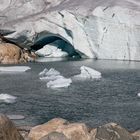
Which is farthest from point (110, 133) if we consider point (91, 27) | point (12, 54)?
point (12, 54)

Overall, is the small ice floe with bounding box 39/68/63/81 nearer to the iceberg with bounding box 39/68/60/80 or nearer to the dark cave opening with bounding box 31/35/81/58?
the iceberg with bounding box 39/68/60/80

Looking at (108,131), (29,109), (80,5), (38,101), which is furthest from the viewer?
(80,5)

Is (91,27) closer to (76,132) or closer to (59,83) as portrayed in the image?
(59,83)

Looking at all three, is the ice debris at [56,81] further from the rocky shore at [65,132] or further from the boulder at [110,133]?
the boulder at [110,133]

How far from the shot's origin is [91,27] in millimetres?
27812

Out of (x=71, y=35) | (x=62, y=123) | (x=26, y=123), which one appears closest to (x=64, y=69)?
(x=71, y=35)

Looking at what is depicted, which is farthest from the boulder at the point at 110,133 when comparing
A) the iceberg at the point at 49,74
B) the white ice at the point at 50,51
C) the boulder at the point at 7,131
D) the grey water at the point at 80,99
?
the white ice at the point at 50,51

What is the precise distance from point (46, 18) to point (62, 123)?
19.1m

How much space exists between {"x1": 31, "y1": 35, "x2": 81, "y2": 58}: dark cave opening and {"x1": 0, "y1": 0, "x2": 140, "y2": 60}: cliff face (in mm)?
1373

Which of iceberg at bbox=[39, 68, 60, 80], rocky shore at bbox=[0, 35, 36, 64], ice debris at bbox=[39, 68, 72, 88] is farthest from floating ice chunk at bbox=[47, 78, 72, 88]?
rocky shore at bbox=[0, 35, 36, 64]

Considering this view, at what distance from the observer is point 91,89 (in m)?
17.9

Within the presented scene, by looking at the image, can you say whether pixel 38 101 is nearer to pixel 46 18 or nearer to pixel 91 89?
pixel 91 89

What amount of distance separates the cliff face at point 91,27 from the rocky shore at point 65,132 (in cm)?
1722

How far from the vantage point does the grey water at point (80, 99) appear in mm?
13234
